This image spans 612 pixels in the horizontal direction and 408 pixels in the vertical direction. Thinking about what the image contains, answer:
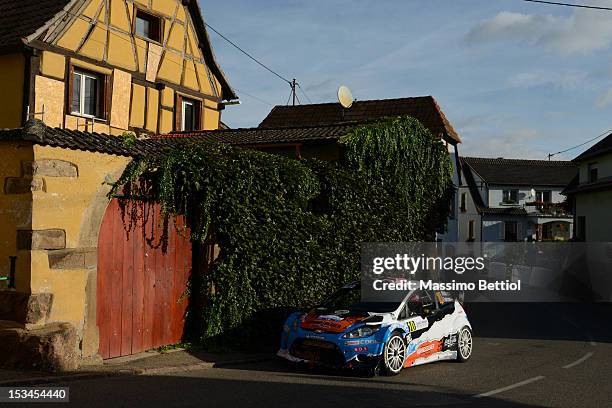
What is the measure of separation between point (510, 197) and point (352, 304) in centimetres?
5521

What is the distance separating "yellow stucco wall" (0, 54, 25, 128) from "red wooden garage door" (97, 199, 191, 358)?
8.20m

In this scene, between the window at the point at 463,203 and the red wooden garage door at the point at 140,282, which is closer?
the red wooden garage door at the point at 140,282

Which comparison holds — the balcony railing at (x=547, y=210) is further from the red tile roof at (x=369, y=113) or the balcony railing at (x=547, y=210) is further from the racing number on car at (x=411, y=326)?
the racing number on car at (x=411, y=326)

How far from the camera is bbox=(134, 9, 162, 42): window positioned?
70.3ft

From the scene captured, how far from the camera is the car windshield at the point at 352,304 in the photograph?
10.6 m

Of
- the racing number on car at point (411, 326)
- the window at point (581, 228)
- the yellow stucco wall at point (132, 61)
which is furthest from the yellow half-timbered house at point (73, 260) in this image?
the window at point (581, 228)

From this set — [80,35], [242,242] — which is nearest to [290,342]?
[242,242]

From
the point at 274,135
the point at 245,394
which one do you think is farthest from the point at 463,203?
the point at 245,394

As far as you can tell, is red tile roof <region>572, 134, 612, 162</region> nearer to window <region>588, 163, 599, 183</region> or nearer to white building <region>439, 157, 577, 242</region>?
window <region>588, 163, 599, 183</region>

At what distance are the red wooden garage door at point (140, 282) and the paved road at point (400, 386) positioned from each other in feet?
4.77

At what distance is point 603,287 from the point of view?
29.3 meters

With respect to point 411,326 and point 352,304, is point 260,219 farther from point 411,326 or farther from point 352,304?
point 411,326

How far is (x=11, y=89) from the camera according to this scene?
57.4 ft

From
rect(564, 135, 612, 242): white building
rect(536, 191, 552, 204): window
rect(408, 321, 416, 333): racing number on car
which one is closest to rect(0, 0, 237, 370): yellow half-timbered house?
rect(408, 321, 416, 333): racing number on car
